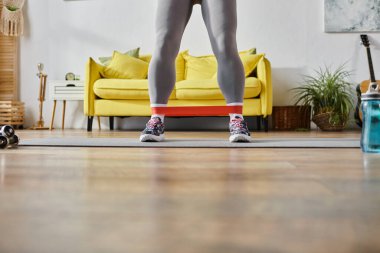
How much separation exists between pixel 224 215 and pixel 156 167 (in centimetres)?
52

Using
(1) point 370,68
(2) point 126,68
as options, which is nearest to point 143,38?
(2) point 126,68

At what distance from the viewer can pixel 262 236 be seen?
1.15ft

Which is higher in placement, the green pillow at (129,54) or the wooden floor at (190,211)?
the green pillow at (129,54)

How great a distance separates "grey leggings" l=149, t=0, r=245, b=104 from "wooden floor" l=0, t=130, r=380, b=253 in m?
1.12

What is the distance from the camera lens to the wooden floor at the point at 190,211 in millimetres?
326

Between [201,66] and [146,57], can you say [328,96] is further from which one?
[146,57]

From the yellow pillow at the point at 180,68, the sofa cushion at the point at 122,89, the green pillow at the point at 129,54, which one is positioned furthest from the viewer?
the green pillow at the point at 129,54

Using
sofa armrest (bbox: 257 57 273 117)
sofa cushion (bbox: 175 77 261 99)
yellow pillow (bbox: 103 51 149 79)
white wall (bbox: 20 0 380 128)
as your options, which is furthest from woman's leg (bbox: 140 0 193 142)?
white wall (bbox: 20 0 380 128)

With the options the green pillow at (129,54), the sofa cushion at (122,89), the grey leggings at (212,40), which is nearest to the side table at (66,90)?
the green pillow at (129,54)

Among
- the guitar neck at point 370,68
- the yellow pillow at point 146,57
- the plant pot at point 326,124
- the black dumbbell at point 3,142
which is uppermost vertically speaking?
the yellow pillow at point 146,57

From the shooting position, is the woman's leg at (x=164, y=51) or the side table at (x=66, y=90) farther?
the side table at (x=66, y=90)

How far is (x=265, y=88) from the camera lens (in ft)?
12.8

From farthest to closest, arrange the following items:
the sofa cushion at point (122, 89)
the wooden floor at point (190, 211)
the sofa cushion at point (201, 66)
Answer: the sofa cushion at point (201, 66) → the sofa cushion at point (122, 89) → the wooden floor at point (190, 211)

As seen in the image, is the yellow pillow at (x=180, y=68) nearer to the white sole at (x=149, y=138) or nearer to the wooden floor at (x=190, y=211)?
the white sole at (x=149, y=138)
